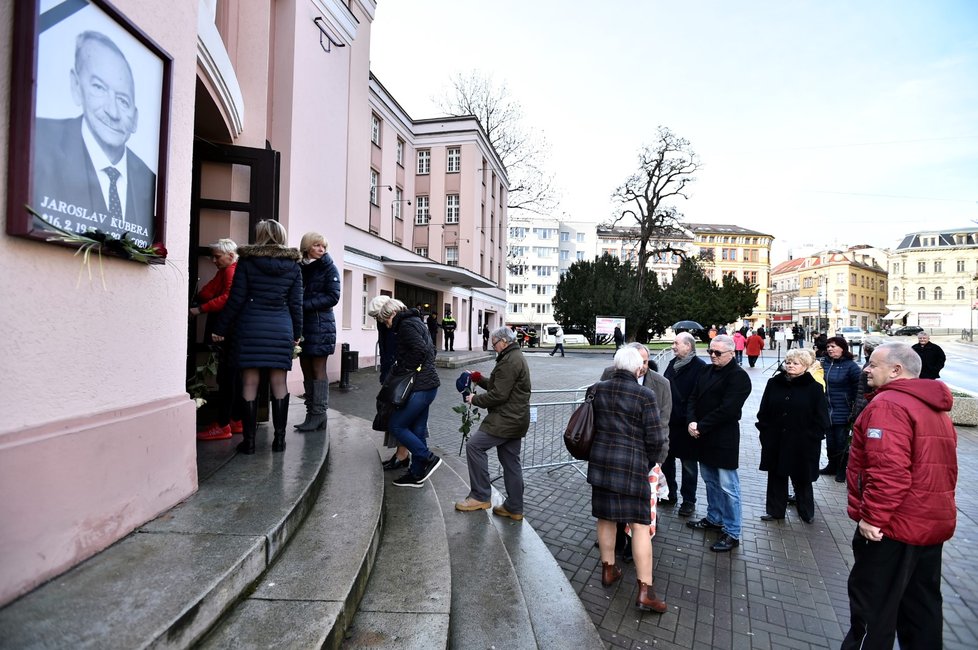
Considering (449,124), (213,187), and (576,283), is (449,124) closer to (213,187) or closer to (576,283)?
(576,283)

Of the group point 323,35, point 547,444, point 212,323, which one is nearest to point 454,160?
point 323,35

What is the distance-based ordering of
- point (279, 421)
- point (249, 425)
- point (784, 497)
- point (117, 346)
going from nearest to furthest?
point (117, 346) → point (249, 425) → point (279, 421) → point (784, 497)

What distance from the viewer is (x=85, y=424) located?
2461 millimetres

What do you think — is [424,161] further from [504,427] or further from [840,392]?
[504,427]

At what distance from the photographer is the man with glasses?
15.0 ft

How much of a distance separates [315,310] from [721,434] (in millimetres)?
4194

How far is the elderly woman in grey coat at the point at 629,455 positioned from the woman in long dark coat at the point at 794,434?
2253mm

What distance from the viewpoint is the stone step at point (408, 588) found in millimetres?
2582

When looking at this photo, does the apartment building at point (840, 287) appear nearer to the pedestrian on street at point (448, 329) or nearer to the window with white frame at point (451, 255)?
the window with white frame at point (451, 255)

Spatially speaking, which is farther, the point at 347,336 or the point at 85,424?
the point at 347,336

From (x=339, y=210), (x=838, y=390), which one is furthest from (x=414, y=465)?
(x=339, y=210)

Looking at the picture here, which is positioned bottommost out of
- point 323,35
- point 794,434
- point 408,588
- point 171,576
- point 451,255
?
point 408,588

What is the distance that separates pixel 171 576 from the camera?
90.0 inches

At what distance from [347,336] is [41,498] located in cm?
1575
